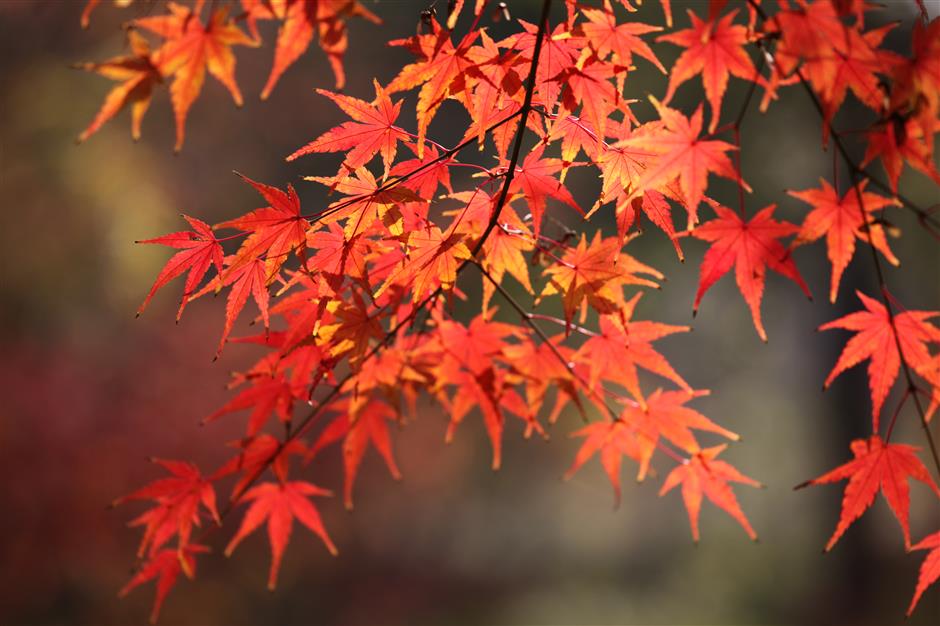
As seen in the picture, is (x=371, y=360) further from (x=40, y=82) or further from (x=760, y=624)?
(x=760, y=624)

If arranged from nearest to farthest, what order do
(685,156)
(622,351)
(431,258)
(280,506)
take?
(685,156) < (431,258) < (622,351) < (280,506)

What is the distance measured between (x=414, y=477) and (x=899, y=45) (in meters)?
5.85

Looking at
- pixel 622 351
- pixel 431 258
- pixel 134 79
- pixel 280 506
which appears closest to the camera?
pixel 134 79

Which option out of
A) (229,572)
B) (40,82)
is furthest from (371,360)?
(40,82)

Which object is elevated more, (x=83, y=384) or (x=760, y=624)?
(x=83, y=384)

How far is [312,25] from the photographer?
73 centimetres

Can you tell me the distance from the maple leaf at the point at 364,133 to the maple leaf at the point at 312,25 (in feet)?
0.98

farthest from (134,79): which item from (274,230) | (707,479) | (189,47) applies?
(707,479)

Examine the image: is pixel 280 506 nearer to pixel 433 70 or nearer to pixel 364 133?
pixel 364 133

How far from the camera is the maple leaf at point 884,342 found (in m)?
1.01

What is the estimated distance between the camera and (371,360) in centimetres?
143

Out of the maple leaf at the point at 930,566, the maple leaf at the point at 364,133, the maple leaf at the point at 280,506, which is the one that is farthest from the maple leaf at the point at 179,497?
the maple leaf at the point at 930,566

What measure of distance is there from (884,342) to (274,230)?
86 centimetres

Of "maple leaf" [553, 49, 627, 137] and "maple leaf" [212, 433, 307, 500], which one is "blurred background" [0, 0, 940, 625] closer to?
"maple leaf" [212, 433, 307, 500]
